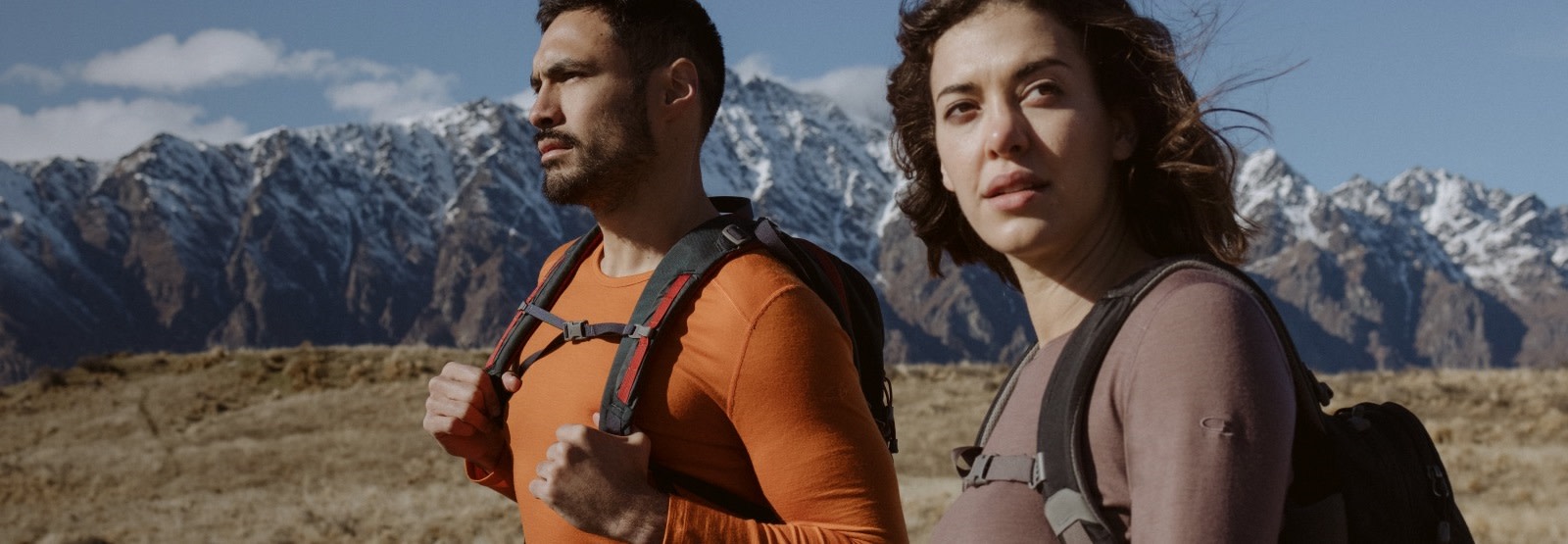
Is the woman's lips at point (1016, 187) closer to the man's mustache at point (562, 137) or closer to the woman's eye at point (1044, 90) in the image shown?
the woman's eye at point (1044, 90)

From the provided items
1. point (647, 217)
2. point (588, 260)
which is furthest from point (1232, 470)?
point (588, 260)

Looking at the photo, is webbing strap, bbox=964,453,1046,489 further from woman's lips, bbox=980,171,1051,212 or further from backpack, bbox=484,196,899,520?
backpack, bbox=484,196,899,520

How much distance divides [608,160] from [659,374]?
634mm

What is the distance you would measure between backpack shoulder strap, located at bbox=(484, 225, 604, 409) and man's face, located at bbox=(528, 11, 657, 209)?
19 centimetres

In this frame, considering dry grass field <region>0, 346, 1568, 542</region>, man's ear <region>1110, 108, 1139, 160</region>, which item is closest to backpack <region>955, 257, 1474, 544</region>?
man's ear <region>1110, 108, 1139, 160</region>

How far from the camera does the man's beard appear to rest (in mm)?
3135

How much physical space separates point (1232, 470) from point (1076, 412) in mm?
261

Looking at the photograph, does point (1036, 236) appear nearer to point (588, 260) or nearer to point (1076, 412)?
point (1076, 412)

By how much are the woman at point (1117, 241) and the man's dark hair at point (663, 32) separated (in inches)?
33.8

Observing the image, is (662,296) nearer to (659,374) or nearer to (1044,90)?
(659,374)

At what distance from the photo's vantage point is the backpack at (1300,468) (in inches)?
73.5

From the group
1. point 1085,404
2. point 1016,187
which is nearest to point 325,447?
point 1016,187

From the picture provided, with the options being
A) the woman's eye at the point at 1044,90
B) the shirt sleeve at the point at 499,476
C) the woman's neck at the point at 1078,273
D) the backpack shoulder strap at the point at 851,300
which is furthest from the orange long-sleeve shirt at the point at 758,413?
the woman's eye at the point at 1044,90

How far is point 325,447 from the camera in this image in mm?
22781
